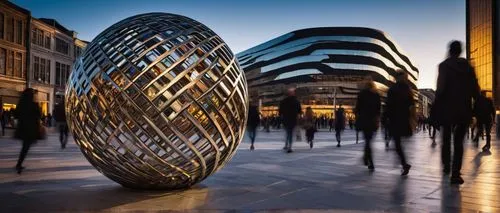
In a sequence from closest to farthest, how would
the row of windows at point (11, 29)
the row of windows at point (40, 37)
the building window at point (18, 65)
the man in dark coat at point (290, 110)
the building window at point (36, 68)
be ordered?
the man in dark coat at point (290, 110) → the row of windows at point (11, 29) → the building window at point (18, 65) → the row of windows at point (40, 37) → the building window at point (36, 68)

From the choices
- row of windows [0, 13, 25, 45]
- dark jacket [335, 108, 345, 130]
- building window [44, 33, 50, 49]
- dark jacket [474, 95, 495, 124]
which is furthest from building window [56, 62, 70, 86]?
dark jacket [474, 95, 495, 124]

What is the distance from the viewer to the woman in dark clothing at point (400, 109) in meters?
6.95

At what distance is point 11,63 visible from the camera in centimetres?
4072

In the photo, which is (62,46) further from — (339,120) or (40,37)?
(339,120)

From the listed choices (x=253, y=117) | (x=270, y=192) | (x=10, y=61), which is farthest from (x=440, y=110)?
(x=10, y=61)

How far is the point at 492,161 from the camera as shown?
8.62 m

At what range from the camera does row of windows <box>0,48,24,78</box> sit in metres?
39.4

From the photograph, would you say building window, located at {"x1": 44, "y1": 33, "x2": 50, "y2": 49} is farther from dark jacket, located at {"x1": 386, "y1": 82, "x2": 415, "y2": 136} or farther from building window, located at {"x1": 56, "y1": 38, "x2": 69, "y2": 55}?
dark jacket, located at {"x1": 386, "y1": 82, "x2": 415, "y2": 136}

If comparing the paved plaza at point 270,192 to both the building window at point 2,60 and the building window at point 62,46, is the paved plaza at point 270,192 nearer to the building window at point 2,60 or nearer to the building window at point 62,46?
the building window at point 2,60

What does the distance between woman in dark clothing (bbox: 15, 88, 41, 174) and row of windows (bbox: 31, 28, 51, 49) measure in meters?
41.0

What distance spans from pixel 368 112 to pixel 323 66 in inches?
2890

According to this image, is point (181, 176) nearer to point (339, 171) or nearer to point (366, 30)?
point (339, 171)

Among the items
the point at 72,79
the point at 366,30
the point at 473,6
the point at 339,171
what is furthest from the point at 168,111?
the point at 366,30

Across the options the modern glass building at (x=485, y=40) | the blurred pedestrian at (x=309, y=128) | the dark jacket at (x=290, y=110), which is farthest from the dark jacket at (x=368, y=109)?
the modern glass building at (x=485, y=40)
